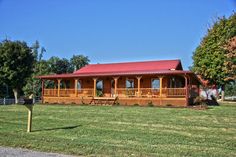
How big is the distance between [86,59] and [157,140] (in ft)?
180

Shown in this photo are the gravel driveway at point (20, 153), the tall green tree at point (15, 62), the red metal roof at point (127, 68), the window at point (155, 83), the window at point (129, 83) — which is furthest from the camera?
the tall green tree at point (15, 62)

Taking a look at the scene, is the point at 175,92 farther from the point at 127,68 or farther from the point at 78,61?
the point at 78,61

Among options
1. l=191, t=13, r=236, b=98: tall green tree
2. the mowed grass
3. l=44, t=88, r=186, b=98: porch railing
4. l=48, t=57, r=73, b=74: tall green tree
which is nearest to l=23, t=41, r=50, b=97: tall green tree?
l=48, t=57, r=73, b=74: tall green tree

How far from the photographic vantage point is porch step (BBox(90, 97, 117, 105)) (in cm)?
2953

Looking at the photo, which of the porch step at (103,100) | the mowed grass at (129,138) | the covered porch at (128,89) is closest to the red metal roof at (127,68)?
the covered porch at (128,89)

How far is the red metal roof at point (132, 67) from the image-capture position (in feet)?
105

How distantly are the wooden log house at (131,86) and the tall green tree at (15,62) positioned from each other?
24.8 ft

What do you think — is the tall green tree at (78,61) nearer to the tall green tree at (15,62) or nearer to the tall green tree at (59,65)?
the tall green tree at (59,65)

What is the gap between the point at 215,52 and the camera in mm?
39344

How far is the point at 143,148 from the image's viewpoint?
9297mm

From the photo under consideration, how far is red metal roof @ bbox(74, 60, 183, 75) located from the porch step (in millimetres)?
2816

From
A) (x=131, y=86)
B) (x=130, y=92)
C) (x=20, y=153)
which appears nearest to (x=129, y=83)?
(x=131, y=86)

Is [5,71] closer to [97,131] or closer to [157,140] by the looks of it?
[97,131]

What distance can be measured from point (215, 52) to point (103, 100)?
52.4 feet
